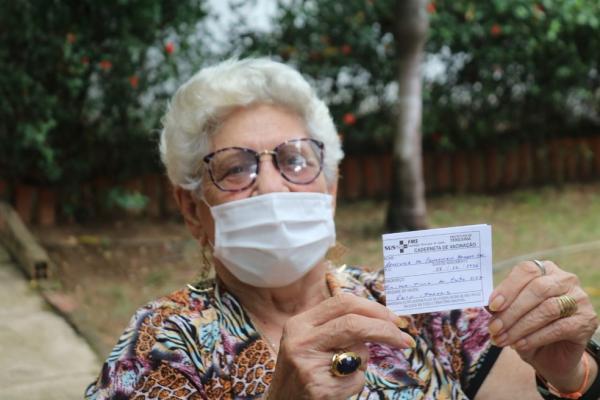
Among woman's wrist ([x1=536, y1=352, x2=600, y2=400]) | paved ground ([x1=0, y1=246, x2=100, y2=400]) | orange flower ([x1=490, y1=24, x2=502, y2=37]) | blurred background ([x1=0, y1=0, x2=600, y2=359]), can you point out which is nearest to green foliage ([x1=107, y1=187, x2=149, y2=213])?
blurred background ([x1=0, y1=0, x2=600, y2=359])

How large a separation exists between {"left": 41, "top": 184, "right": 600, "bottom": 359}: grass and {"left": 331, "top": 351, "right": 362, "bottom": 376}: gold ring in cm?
228

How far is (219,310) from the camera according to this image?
6.27ft

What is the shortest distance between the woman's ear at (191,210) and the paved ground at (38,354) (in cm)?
132

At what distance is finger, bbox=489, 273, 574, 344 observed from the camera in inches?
63.9

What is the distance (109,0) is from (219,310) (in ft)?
12.9

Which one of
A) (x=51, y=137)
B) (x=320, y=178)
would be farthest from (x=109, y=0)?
(x=320, y=178)

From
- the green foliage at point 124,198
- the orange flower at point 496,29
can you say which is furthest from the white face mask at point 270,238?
the orange flower at point 496,29

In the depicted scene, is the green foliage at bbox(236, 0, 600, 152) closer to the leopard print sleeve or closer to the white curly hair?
the white curly hair

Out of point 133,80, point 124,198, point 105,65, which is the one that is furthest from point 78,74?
point 124,198

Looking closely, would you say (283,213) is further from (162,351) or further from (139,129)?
(139,129)

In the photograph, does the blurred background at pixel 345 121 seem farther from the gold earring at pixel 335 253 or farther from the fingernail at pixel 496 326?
the fingernail at pixel 496 326

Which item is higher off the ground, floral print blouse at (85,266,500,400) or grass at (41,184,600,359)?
floral print blouse at (85,266,500,400)

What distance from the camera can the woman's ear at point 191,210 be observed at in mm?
2055

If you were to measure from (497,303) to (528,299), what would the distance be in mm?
71
